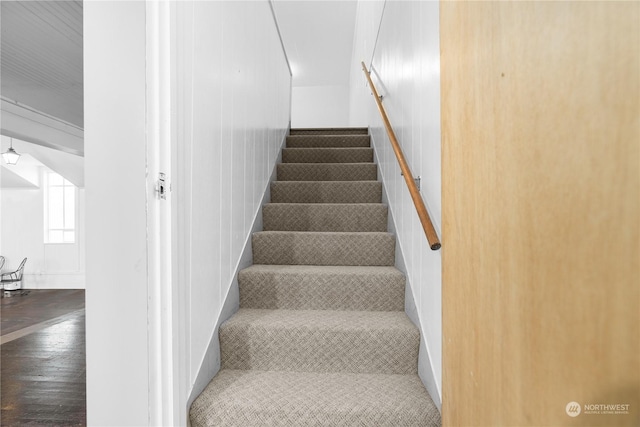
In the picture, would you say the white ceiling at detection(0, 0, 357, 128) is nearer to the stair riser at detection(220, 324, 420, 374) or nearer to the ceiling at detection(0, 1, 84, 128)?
the ceiling at detection(0, 1, 84, 128)

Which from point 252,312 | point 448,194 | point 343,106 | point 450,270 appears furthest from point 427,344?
point 343,106

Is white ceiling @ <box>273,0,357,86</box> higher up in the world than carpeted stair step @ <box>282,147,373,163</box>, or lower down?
higher up

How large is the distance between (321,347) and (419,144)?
93 centimetres

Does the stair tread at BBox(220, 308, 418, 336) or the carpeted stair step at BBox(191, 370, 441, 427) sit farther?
the stair tread at BBox(220, 308, 418, 336)

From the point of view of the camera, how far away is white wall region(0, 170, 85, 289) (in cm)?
793

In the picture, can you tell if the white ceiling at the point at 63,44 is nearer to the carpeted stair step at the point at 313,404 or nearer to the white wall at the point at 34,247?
the carpeted stair step at the point at 313,404

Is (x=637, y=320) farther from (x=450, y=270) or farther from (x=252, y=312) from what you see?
(x=252, y=312)

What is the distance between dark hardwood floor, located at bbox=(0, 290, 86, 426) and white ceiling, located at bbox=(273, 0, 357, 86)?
430 centimetres

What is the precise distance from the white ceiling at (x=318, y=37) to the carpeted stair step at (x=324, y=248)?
134 inches

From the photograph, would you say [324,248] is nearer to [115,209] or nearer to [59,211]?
[115,209]

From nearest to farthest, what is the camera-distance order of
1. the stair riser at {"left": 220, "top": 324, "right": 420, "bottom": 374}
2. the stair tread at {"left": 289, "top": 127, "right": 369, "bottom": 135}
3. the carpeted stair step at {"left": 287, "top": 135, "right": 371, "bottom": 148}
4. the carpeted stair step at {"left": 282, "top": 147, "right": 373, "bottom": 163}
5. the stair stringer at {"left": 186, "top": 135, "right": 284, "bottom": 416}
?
the stair stringer at {"left": 186, "top": 135, "right": 284, "bottom": 416}
the stair riser at {"left": 220, "top": 324, "right": 420, "bottom": 374}
the carpeted stair step at {"left": 282, "top": 147, "right": 373, "bottom": 163}
the carpeted stair step at {"left": 287, "top": 135, "right": 371, "bottom": 148}
the stair tread at {"left": 289, "top": 127, "right": 369, "bottom": 135}

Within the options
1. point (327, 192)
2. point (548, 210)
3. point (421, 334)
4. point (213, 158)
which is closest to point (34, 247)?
point (327, 192)

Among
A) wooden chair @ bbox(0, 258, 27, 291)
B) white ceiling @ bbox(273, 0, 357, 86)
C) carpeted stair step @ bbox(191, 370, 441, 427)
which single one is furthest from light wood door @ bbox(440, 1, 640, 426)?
wooden chair @ bbox(0, 258, 27, 291)

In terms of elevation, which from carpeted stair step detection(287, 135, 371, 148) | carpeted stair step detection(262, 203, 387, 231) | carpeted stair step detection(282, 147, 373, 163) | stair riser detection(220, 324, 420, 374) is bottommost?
stair riser detection(220, 324, 420, 374)
